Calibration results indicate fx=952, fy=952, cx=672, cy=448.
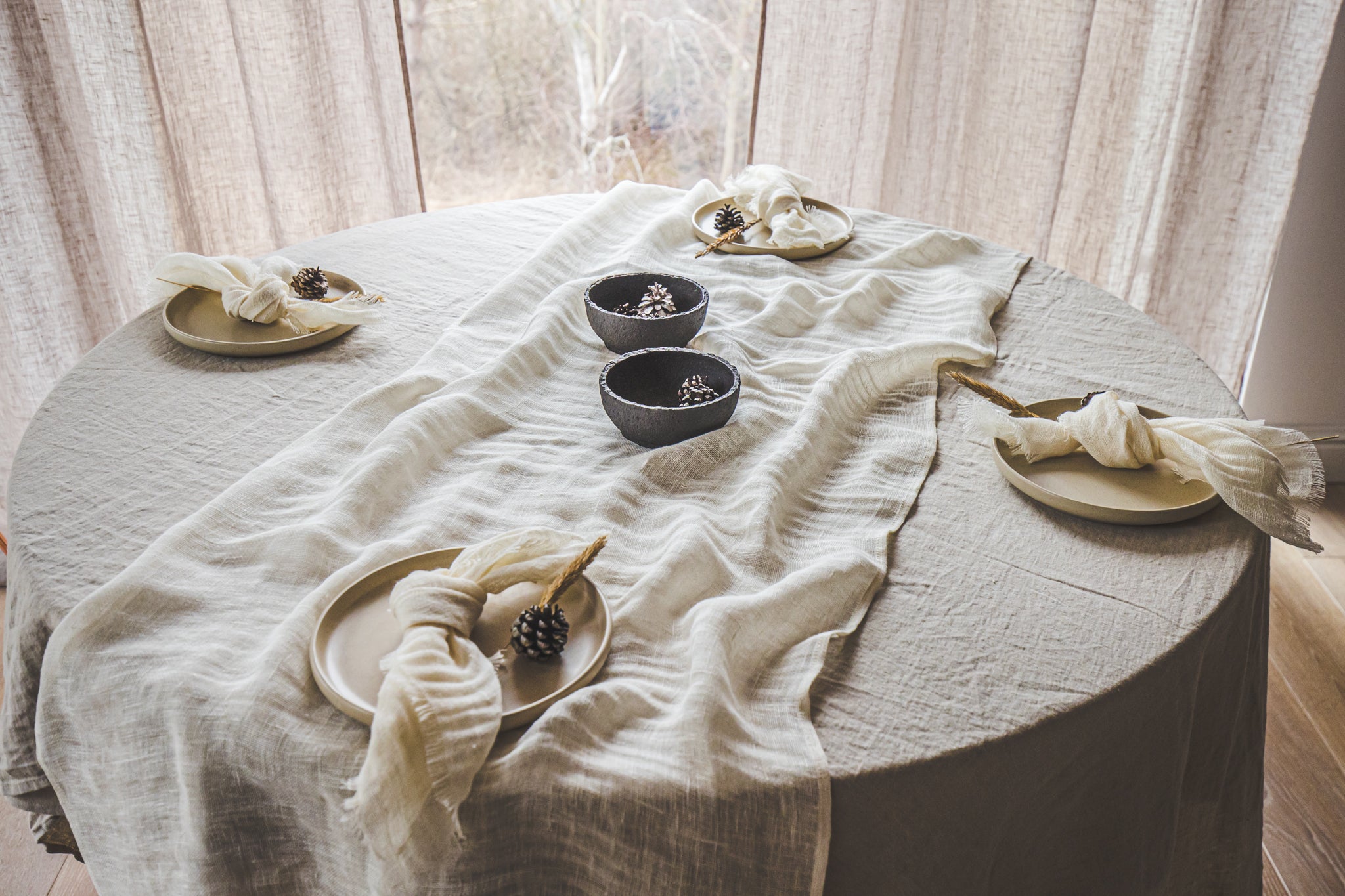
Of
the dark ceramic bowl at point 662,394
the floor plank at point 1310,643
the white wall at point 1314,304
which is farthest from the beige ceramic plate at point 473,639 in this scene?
the white wall at point 1314,304

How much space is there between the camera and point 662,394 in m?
1.03

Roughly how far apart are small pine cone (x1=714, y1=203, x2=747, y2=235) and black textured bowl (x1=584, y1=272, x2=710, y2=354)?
0.29m

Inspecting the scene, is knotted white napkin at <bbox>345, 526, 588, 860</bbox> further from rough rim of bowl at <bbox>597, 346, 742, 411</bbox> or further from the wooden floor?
the wooden floor

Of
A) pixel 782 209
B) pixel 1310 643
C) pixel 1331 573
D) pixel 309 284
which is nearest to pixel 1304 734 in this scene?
pixel 1310 643

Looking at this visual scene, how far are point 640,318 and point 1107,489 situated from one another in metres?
0.52

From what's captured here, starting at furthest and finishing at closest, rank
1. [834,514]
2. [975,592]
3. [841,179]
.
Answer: [841,179], [834,514], [975,592]

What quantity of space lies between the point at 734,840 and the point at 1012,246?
212 cm

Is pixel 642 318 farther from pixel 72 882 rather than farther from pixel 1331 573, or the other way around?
pixel 1331 573

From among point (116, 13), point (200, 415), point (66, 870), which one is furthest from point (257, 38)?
point (66, 870)

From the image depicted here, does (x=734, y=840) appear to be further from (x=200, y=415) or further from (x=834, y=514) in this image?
(x=200, y=415)

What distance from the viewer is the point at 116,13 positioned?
69.7 inches

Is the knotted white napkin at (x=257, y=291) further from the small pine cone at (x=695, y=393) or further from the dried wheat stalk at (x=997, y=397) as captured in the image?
the dried wheat stalk at (x=997, y=397)

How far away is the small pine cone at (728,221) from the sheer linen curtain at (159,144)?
107 cm

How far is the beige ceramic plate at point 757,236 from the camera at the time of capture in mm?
1379
